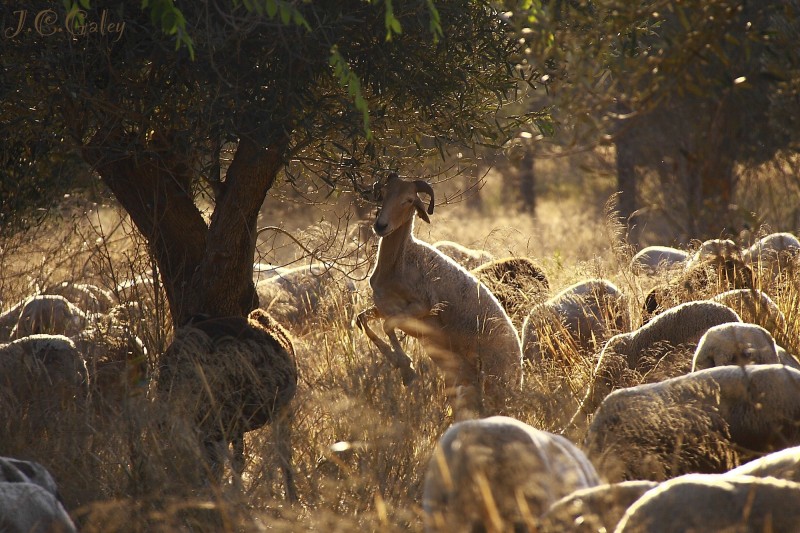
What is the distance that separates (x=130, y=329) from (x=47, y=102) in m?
1.72

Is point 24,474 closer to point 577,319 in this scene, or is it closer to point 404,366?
point 404,366

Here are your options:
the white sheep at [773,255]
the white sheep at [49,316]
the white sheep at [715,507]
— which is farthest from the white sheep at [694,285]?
the white sheep at [49,316]

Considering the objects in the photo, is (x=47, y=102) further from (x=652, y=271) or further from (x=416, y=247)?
(x=652, y=271)

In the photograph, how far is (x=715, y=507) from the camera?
10.8ft

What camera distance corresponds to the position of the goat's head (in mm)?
7361

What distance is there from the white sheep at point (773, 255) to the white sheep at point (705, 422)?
9.82ft

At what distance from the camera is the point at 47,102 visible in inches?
257

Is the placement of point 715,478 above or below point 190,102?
below

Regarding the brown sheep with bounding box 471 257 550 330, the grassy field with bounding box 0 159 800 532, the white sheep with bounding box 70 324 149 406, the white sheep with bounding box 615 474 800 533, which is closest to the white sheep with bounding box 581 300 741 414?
the grassy field with bounding box 0 159 800 532

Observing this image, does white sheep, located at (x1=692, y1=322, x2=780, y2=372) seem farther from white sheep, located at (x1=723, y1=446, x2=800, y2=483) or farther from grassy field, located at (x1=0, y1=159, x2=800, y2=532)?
white sheep, located at (x1=723, y1=446, x2=800, y2=483)

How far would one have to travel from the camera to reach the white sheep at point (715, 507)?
128 inches

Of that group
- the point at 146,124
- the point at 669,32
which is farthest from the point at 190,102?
the point at 669,32

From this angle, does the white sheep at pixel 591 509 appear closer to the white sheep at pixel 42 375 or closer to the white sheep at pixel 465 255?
the white sheep at pixel 42 375

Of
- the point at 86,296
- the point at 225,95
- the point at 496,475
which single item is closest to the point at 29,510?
the point at 496,475
